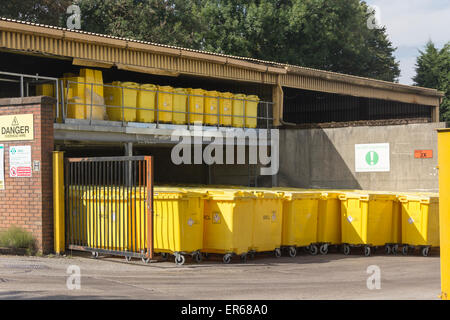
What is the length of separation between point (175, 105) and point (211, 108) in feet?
5.53

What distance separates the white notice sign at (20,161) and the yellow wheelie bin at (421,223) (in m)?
8.91

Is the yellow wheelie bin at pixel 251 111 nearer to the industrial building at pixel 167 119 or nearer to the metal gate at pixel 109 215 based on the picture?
the industrial building at pixel 167 119

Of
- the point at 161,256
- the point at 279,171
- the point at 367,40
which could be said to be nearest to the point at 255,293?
the point at 161,256

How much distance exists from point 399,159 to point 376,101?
11111 millimetres

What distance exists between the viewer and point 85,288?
32.3 feet

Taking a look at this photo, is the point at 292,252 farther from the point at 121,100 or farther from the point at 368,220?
the point at 121,100

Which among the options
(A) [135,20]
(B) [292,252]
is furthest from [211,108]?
(A) [135,20]

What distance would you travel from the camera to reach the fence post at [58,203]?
45.6 feet

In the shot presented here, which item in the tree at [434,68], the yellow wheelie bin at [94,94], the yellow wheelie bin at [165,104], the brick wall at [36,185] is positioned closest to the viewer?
the brick wall at [36,185]

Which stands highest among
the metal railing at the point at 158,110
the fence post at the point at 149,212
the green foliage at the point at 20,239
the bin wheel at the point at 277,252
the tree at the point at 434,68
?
the tree at the point at 434,68

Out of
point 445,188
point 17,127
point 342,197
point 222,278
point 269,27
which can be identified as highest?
point 269,27

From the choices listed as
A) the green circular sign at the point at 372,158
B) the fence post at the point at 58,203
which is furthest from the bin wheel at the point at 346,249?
the green circular sign at the point at 372,158

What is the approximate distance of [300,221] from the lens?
15.2m

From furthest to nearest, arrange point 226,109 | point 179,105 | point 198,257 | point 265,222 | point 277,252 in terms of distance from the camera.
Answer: point 226,109
point 179,105
point 277,252
point 265,222
point 198,257
